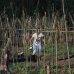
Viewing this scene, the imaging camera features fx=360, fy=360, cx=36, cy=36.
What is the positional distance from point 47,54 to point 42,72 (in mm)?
3874

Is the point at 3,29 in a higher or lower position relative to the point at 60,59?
higher

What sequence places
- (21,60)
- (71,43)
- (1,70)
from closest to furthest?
1. (1,70)
2. (21,60)
3. (71,43)

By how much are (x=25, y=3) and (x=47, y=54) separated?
14889 mm

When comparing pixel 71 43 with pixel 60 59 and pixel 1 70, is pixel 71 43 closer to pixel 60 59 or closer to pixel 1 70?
pixel 60 59

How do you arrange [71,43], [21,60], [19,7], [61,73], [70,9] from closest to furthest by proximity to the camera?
1. [61,73]
2. [21,60]
3. [71,43]
4. [70,9]
5. [19,7]

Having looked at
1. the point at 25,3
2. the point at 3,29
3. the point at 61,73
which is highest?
the point at 25,3

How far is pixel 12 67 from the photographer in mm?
11320

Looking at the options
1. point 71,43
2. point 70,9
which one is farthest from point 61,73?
point 70,9

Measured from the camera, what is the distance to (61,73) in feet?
33.9

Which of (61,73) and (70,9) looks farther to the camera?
(70,9)

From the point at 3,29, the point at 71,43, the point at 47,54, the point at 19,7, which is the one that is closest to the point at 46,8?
the point at 19,7

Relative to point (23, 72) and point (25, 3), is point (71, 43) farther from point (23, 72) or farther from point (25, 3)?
point (25, 3)

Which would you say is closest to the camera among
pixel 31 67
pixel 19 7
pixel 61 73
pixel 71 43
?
pixel 61 73

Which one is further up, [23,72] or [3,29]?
[3,29]
